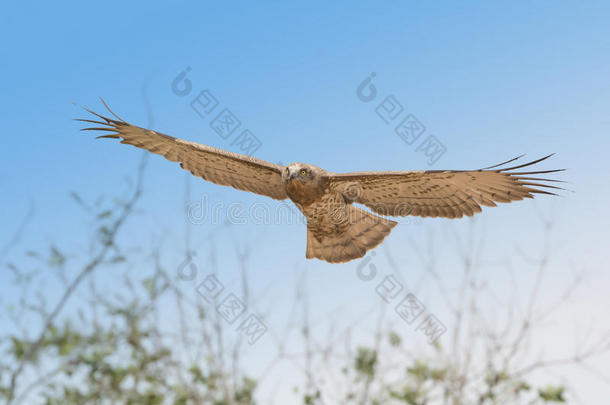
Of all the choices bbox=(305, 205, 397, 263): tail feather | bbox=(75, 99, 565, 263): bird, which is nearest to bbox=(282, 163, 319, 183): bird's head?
bbox=(75, 99, 565, 263): bird

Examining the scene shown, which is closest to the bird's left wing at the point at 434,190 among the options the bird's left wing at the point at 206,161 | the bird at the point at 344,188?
the bird at the point at 344,188

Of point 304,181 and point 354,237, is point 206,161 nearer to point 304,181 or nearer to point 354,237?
point 304,181

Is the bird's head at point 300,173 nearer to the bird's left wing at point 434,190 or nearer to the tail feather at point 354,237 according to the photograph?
the bird's left wing at point 434,190

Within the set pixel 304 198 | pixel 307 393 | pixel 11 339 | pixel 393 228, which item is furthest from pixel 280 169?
pixel 11 339

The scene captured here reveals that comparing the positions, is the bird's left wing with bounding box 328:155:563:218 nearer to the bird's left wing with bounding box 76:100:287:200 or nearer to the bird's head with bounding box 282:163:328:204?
the bird's head with bounding box 282:163:328:204

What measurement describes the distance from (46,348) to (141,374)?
104 cm

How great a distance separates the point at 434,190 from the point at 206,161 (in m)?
2.86

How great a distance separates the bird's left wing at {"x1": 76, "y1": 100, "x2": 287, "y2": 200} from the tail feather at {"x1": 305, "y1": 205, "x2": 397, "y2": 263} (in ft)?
2.64

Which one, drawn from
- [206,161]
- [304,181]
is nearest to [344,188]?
[304,181]

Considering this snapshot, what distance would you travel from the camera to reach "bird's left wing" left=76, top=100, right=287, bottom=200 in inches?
239

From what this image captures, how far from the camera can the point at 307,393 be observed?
5.46 metres

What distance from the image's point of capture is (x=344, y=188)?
5.73 meters

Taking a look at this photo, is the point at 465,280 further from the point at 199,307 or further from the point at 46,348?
the point at 46,348

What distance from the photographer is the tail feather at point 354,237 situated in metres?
6.19
